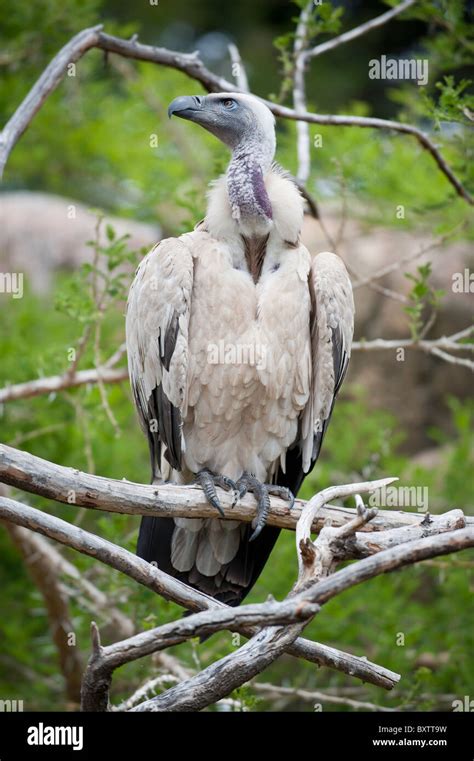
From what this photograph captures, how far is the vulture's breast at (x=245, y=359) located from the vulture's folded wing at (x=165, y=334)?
0.11m

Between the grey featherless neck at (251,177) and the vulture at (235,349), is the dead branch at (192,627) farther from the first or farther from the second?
the grey featherless neck at (251,177)

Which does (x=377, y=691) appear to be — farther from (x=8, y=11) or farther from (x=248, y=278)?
(x=8, y=11)

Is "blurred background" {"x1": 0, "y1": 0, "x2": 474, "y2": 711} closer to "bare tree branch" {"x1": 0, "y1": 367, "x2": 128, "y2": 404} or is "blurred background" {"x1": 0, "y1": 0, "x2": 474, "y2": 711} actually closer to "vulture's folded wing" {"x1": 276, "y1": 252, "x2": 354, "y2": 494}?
"bare tree branch" {"x1": 0, "y1": 367, "x2": 128, "y2": 404}

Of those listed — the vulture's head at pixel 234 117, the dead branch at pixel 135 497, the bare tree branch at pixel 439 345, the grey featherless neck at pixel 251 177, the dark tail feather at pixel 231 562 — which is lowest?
the dark tail feather at pixel 231 562

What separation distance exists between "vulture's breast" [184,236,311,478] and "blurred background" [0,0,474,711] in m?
0.78

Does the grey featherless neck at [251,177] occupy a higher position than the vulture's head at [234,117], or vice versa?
Result: the vulture's head at [234,117]

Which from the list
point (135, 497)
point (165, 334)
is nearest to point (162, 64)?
point (165, 334)

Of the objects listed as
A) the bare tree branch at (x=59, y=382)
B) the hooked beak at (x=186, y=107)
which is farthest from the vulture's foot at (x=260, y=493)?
the hooked beak at (x=186, y=107)

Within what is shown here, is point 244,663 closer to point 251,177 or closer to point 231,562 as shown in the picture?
point 231,562

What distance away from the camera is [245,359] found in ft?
16.4

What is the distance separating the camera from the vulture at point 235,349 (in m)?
5.05

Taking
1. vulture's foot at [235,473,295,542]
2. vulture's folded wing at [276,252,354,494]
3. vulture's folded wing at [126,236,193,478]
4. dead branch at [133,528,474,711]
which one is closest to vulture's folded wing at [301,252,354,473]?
vulture's folded wing at [276,252,354,494]

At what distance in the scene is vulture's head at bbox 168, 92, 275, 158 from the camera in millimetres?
5430
